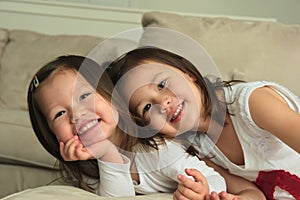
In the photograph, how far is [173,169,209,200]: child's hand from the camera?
103cm

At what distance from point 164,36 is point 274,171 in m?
0.59

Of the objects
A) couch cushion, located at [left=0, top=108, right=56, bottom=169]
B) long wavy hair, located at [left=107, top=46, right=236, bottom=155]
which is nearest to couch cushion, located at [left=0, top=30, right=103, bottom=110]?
couch cushion, located at [left=0, top=108, right=56, bottom=169]

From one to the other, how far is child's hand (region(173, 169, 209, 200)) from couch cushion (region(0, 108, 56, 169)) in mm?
803

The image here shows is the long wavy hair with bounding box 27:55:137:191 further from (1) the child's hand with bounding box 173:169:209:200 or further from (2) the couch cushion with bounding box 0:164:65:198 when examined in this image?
(2) the couch cushion with bounding box 0:164:65:198

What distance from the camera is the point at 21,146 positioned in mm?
1813

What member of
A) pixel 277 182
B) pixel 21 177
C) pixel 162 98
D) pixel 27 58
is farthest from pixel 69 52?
pixel 277 182

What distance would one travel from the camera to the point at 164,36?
1.63 meters

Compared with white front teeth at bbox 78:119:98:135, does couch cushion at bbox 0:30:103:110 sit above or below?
below

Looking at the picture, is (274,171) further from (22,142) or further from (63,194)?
(22,142)

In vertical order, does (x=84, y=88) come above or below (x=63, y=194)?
above

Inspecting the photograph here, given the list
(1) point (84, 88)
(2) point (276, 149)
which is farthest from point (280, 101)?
(1) point (84, 88)

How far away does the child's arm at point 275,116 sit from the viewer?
3.57ft

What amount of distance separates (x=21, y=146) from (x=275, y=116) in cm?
98

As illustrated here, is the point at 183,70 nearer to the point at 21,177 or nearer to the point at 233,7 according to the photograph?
the point at 21,177
